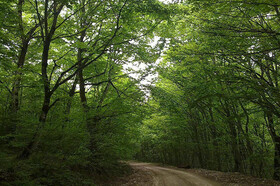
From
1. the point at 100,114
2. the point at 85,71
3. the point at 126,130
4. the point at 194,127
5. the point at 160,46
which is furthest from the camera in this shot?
the point at 194,127

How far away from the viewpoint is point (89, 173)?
906cm

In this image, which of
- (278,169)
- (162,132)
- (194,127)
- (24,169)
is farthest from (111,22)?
(162,132)

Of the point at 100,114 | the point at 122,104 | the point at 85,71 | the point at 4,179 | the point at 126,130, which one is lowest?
the point at 4,179

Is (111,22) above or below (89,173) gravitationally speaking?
above

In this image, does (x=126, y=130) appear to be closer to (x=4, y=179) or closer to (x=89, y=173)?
(x=89, y=173)

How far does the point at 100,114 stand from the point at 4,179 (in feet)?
14.8

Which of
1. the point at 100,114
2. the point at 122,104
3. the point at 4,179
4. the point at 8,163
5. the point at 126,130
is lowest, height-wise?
the point at 4,179

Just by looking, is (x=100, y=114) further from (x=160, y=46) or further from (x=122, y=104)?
(x=160, y=46)

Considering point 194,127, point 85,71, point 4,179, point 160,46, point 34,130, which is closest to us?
point 4,179

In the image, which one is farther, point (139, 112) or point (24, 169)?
point (139, 112)

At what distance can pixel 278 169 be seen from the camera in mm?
8555

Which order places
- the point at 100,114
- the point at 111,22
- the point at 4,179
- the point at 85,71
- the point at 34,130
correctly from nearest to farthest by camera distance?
the point at 4,179
the point at 34,130
the point at 111,22
the point at 100,114
the point at 85,71

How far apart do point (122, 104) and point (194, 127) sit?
385 inches

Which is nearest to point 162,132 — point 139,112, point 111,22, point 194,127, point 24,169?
point 194,127
